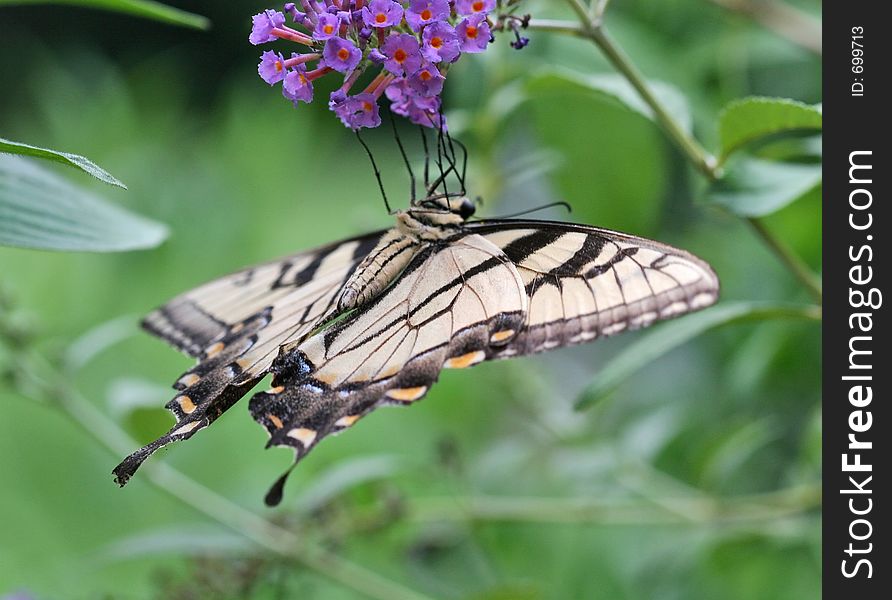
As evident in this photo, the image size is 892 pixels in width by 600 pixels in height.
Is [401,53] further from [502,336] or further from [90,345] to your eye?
[90,345]

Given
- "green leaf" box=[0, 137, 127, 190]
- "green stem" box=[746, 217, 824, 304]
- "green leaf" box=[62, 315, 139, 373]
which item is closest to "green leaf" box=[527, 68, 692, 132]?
"green stem" box=[746, 217, 824, 304]

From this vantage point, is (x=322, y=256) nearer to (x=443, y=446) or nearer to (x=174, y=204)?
(x=443, y=446)

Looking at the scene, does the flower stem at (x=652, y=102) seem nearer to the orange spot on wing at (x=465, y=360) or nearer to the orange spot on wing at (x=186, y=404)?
the orange spot on wing at (x=465, y=360)

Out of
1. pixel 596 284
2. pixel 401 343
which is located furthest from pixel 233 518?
pixel 596 284

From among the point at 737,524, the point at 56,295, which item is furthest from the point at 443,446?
the point at 56,295

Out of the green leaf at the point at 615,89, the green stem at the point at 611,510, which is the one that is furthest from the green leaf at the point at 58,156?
the green stem at the point at 611,510

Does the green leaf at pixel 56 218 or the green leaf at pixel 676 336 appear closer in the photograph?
the green leaf at pixel 56 218

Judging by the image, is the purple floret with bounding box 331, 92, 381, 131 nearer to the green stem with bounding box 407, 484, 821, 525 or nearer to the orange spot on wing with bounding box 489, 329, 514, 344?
the orange spot on wing with bounding box 489, 329, 514, 344
